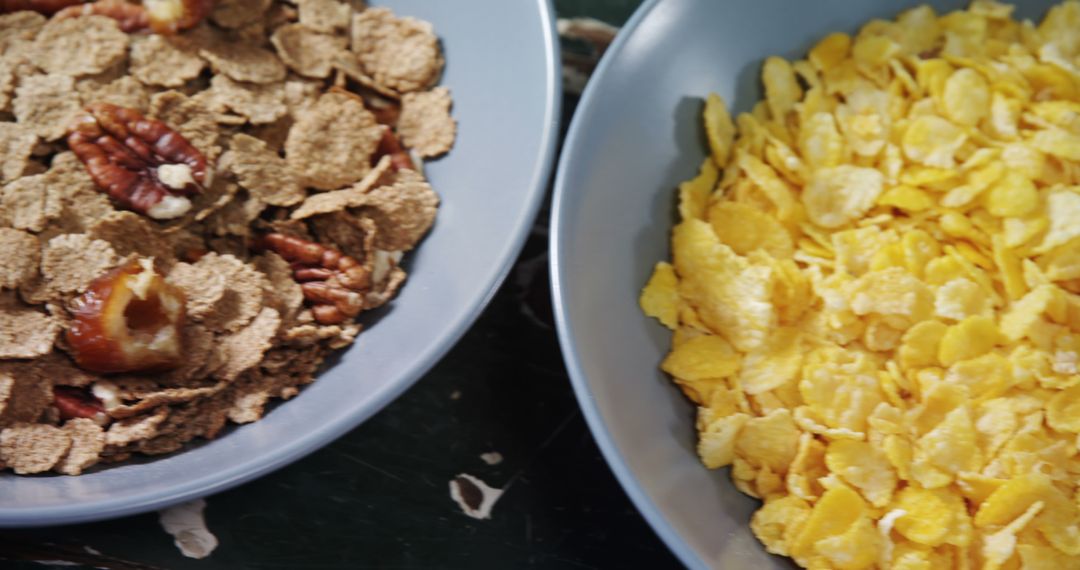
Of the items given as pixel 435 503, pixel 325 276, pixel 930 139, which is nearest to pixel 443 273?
pixel 325 276

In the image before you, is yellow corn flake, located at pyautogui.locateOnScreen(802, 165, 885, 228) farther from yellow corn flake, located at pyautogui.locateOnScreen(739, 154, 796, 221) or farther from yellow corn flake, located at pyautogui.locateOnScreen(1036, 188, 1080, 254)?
yellow corn flake, located at pyautogui.locateOnScreen(1036, 188, 1080, 254)

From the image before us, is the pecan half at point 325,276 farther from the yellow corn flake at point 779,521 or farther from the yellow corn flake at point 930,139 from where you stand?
the yellow corn flake at point 930,139

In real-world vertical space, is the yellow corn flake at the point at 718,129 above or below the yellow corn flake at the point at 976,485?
above

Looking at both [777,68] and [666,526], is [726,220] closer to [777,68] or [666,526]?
[777,68]

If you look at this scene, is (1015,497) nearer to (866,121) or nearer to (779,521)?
(779,521)

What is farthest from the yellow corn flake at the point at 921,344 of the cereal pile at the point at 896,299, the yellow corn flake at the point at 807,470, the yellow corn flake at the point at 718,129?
the yellow corn flake at the point at 718,129

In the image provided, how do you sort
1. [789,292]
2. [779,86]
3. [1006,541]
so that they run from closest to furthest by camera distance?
[1006,541] → [789,292] → [779,86]
